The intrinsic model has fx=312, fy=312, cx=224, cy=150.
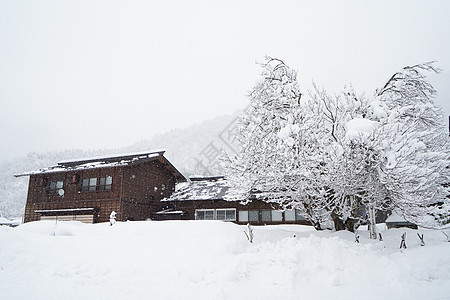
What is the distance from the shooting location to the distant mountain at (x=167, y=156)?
232ft

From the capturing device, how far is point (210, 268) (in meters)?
8.55

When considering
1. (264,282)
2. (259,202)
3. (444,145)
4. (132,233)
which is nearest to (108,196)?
(259,202)

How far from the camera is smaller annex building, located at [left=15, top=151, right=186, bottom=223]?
79.4 feet

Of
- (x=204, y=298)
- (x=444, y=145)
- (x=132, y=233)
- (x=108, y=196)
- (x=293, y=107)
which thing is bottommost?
(x=204, y=298)

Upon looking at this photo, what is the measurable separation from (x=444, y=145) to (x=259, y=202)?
14063mm

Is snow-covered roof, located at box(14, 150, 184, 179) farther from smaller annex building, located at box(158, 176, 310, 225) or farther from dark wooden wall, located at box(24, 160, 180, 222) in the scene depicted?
smaller annex building, located at box(158, 176, 310, 225)

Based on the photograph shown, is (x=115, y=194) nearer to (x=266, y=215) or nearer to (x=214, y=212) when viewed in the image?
(x=214, y=212)

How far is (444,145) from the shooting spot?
503 inches

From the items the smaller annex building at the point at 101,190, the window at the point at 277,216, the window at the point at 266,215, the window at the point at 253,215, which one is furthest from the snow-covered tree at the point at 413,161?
the smaller annex building at the point at 101,190

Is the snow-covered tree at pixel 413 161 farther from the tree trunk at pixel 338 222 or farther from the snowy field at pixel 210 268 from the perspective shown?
the tree trunk at pixel 338 222

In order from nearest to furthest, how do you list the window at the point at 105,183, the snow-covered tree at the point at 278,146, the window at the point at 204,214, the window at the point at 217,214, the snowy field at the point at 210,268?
1. the snowy field at the point at 210,268
2. the snow-covered tree at the point at 278,146
3. the window at the point at 105,183
4. the window at the point at 217,214
5. the window at the point at 204,214

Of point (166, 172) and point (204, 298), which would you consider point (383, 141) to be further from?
point (166, 172)

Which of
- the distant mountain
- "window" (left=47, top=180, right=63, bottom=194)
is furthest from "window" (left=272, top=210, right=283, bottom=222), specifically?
the distant mountain

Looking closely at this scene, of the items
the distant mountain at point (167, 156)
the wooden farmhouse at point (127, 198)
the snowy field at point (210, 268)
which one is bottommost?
the snowy field at point (210, 268)
